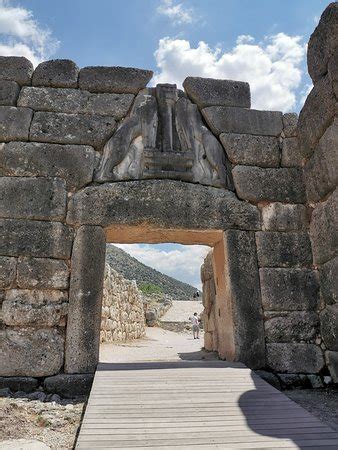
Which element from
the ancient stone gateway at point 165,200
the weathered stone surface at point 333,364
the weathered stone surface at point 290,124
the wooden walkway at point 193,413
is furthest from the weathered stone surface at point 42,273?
the weathered stone surface at point 290,124

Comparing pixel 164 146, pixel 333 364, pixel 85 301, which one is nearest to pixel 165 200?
pixel 164 146

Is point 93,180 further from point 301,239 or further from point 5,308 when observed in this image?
point 301,239

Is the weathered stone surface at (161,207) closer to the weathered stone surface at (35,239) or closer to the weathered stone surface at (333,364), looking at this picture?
the weathered stone surface at (35,239)

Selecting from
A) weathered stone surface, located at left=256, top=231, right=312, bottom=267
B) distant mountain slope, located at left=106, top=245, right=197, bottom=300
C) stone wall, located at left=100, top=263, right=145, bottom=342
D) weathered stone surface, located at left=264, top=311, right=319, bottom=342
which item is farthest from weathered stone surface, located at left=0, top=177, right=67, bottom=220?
distant mountain slope, located at left=106, top=245, right=197, bottom=300

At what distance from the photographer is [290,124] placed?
213 inches

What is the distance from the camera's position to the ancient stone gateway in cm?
423

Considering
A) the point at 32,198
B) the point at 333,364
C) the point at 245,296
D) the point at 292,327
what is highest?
the point at 32,198

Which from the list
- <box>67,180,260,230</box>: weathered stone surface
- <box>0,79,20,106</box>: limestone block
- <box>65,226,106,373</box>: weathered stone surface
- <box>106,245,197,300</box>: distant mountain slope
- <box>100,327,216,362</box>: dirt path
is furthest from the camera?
<box>106,245,197,300</box>: distant mountain slope

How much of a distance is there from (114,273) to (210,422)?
26.5 feet

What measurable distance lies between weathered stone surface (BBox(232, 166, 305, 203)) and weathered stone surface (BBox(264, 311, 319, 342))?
4.78 feet

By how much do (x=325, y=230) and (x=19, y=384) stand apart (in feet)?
12.1

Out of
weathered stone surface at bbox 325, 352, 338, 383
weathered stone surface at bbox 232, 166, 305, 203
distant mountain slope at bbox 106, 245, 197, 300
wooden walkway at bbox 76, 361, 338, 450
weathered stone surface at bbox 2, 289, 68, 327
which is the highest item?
distant mountain slope at bbox 106, 245, 197, 300

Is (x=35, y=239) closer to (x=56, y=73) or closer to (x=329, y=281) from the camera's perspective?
(x=56, y=73)

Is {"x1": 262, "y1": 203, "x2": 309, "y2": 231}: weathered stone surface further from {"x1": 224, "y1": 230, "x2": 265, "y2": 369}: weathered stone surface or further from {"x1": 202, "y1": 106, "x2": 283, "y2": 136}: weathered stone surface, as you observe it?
{"x1": 202, "y1": 106, "x2": 283, "y2": 136}: weathered stone surface
